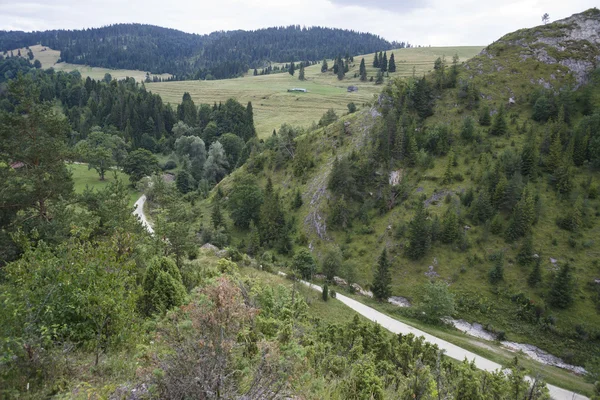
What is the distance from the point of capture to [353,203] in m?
58.7

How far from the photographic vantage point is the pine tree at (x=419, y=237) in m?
47.0

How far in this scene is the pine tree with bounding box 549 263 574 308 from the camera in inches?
1496

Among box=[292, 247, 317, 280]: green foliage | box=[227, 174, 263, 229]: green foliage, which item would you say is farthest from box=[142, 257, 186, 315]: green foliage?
box=[227, 174, 263, 229]: green foliage

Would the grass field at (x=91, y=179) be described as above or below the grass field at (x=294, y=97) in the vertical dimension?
below

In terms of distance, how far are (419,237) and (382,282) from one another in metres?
8.93

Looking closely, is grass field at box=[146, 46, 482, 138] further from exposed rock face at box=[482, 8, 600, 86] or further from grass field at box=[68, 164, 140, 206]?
exposed rock face at box=[482, 8, 600, 86]

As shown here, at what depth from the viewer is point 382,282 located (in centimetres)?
4366

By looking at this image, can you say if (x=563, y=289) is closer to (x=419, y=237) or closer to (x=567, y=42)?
(x=419, y=237)

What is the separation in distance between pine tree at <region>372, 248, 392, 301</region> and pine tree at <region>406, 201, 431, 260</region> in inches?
237

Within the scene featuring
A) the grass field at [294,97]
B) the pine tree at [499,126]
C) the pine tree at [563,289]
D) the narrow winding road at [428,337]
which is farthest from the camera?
the grass field at [294,97]

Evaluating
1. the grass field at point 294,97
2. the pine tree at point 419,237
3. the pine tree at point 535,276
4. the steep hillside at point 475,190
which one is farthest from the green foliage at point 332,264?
the grass field at point 294,97

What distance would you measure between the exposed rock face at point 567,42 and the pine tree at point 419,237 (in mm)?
41105

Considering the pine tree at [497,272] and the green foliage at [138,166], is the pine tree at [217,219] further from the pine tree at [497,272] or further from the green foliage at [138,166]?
the pine tree at [497,272]

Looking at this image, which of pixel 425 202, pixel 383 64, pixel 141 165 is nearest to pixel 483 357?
pixel 425 202
